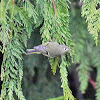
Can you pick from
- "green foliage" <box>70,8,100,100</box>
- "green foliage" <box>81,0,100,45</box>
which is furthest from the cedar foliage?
"green foliage" <box>70,8,100,100</box>

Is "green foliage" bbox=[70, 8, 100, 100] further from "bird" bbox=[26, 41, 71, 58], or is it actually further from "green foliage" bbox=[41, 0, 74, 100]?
"green foliage" bbox=[41, 0, 74, 100]

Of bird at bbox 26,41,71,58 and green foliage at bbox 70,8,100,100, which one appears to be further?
green foliage at bbox 70,8,100,100

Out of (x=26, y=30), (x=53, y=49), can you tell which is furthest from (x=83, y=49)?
(x=26, y=30)

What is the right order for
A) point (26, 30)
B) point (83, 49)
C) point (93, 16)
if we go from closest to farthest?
point (93, 16), point (26, 30), point (83, 49)

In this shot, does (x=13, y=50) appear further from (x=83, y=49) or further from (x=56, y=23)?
(x=83, y=49)

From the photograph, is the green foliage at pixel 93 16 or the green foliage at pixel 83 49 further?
the green foliage at pixel 83 49

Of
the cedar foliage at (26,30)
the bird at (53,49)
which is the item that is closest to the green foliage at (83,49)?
the bird at (53,49)

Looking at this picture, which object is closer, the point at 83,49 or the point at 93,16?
the point at 93,16

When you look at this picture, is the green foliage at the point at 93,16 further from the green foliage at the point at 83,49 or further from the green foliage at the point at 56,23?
the green foliage at the point at 83,49

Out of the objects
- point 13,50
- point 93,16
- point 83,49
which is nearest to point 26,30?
point 13,50

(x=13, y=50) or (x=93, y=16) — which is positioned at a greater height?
(x=93, y=16)

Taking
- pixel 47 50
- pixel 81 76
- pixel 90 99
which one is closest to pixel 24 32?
pixel 47 50

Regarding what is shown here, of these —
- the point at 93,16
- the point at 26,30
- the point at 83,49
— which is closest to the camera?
the point at 93,16

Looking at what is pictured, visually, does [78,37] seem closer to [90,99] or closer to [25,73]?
[25,73]
